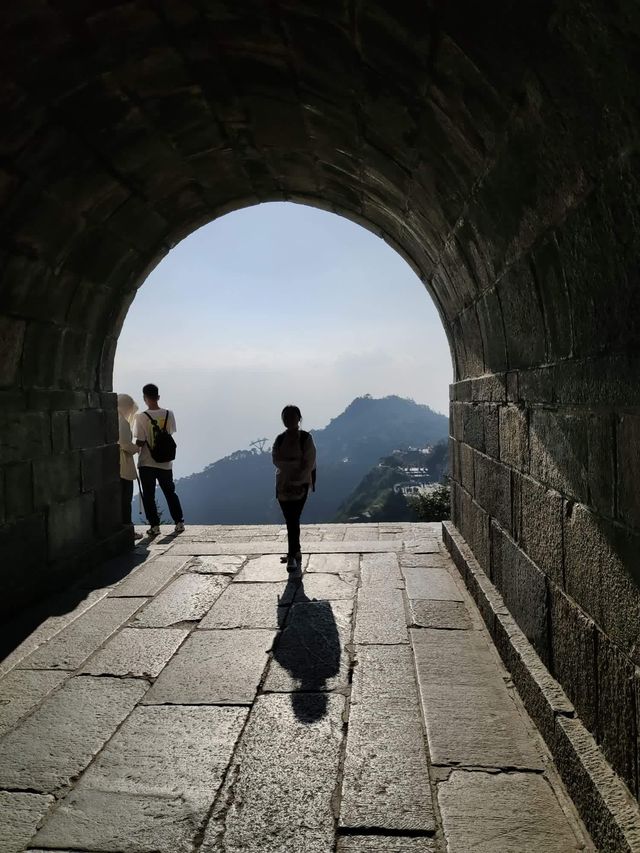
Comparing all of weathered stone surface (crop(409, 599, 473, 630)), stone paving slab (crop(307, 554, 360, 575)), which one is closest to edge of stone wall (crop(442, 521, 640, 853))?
weathered stone surface (crop(409, 599, 473, 630))

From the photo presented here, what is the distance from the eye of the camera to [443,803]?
96.2 inches

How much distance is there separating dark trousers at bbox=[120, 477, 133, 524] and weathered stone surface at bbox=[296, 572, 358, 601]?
246 cm

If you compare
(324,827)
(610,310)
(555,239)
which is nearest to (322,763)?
(324,827)

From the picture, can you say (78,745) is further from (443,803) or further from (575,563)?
(575,563)

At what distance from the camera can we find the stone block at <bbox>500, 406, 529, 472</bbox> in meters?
3.65

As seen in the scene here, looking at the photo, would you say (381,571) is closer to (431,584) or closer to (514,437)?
(431,584)

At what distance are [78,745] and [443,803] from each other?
1585mm

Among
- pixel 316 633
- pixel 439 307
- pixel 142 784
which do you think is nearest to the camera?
pixel 142 784

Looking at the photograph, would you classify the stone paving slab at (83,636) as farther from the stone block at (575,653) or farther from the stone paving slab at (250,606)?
the stone block at (575,653)

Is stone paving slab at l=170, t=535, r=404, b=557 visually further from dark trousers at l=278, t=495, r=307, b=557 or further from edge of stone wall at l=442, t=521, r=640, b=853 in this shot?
edge of stone wall at l=442, t=521, r=640, b=853

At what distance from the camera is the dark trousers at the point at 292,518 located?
6.01 m

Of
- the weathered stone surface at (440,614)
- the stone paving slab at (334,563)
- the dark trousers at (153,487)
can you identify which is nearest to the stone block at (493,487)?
the weathered stone surface at (440,614)

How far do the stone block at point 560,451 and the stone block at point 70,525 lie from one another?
3.91 meters

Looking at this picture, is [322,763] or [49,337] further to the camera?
[49,337]
